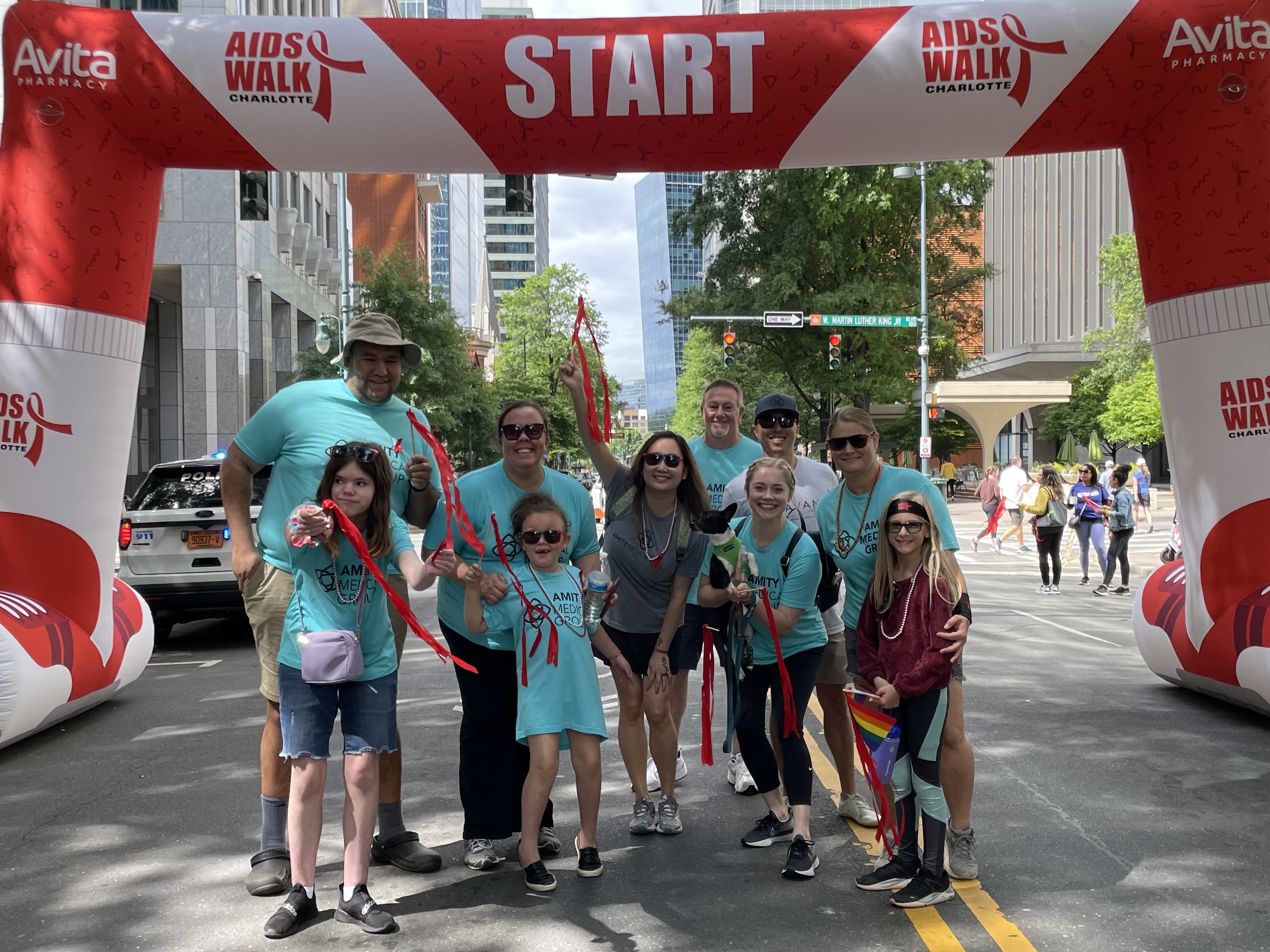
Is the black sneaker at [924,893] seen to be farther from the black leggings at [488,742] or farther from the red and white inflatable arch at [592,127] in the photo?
the red and white inflatable arch at [592,127]

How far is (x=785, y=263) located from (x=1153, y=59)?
27.0m

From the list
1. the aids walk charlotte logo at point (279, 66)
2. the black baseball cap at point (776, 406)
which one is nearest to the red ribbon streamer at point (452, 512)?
the black baseball cap at point (776, 406)

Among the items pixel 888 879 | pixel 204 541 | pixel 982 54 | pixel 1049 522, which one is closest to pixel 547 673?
pixel 888 879

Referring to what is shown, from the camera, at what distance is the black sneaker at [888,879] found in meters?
4.25

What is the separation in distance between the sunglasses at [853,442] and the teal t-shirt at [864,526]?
0.16m

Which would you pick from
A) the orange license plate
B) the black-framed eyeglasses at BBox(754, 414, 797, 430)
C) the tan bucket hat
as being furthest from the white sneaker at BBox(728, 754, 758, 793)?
the orange license plate

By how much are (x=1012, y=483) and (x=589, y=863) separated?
65.0 feet

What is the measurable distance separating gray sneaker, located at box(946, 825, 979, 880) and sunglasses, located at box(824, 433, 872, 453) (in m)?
1.58

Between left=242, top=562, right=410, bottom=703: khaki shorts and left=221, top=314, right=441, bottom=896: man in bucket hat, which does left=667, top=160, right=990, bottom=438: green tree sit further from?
left=242, top=562, right=410, bottom=703: khaki shorts

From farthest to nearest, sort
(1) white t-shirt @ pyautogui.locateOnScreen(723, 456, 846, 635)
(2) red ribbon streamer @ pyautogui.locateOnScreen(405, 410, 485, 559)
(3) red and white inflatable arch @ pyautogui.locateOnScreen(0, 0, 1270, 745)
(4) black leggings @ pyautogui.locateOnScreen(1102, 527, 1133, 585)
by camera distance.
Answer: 1. (4) black leggings @ pyautogui.locateOnScreen(1102, 527, 1133, 585)
2. (3) red and white inflatable arch @ pyautogui.locateOnScreen(0, 0, 1270, 745)
3. (1) white t-shirt @ pyautogui.locateOnScreen(723, 456, 846, 635)
4. (2) red ribbon streamer @ pyautogui.locateOnScreen(405, 410, 485, 559)

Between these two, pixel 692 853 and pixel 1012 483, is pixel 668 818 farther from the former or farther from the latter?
pixel 1012 483

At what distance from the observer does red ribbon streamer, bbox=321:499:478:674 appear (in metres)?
4.05

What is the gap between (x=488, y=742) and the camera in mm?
4605

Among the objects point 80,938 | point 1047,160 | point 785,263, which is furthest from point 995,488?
point 1047,160
